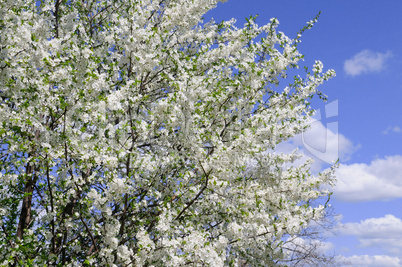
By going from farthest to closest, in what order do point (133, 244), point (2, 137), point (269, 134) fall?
point (269, 134) → point (133, 244) → point (2, 137)

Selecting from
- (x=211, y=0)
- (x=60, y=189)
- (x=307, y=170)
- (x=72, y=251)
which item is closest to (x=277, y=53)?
(x=211, y=0)

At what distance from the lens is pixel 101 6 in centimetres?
955

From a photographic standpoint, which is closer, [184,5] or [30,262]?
[30,262]

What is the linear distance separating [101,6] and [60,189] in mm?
4759

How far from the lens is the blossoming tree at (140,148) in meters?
6.35

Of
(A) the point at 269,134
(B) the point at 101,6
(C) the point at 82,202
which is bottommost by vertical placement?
(C) the point at 82,202

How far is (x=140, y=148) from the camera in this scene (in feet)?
26.7

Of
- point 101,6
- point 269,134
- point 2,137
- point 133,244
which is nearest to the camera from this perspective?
point 2,137

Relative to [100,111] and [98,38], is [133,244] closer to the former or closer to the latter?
[100,111]

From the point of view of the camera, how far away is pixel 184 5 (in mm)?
8688

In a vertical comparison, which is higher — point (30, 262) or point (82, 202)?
point (82, 202)

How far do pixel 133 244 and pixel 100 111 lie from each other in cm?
250

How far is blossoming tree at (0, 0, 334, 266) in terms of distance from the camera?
635cm

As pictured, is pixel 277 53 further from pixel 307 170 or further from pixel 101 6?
pixel 101 6
